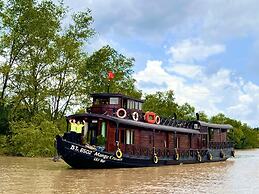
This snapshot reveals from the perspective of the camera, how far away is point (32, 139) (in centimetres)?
3064

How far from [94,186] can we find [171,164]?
492 inches

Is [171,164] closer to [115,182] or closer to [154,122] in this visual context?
[154,122]

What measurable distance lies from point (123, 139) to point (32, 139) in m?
10.4

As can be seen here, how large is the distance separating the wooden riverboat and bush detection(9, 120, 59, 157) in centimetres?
781

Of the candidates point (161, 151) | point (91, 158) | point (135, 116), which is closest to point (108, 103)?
point (135, 116)

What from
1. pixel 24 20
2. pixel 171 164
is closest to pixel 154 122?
pixel 171 164

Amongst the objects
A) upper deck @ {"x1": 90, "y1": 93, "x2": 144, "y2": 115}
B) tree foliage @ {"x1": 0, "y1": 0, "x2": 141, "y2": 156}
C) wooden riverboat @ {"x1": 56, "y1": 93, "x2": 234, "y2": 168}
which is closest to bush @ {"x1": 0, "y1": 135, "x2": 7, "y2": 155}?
tree foliage @ {"x1": 0, "y1": 0, "x2": 141, "y2": 156}

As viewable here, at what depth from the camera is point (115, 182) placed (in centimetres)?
1602

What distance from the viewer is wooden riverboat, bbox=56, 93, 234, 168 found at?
20516 mm

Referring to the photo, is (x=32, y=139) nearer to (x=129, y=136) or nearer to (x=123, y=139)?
(x=129, y=136)

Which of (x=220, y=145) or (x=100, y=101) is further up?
→ (x=100, y=101)

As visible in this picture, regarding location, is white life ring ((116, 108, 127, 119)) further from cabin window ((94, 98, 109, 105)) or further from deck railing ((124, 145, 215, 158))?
deck railing ((124, 145, 215, 158))

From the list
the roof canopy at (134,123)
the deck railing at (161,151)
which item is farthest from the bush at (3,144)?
the deck railing at (161,151)

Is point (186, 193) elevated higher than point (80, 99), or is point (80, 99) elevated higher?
point (80, 99)
